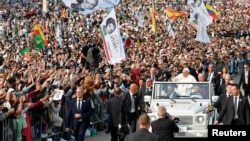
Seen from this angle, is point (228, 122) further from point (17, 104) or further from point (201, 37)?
point (201, 37)

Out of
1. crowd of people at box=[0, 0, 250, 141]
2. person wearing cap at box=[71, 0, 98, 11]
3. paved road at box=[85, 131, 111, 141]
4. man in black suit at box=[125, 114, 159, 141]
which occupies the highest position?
person wearing cap at box=[71, 0, 98, 11]

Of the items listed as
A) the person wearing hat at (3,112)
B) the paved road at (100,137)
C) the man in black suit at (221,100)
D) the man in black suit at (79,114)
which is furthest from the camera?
the paved road at (100,137)

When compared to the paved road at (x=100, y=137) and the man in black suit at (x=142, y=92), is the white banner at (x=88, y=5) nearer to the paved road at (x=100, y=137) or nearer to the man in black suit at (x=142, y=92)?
the man in black suit at (x=142, y=92)

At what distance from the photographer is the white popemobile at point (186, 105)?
687 inches

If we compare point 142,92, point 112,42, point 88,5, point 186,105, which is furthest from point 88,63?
point 186,105

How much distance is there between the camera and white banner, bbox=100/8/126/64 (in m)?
22.2

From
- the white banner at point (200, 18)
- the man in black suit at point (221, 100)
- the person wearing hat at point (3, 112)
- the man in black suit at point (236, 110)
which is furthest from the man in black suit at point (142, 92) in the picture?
the white banner at point (200, 18)

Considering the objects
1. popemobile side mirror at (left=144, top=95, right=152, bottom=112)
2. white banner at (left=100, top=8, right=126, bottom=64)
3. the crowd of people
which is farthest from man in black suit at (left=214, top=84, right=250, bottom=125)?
white banner at (left=100, top=8, right=126, bottom=64)

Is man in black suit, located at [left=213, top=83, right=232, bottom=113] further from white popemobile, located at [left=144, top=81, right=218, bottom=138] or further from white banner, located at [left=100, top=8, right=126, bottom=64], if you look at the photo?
white banner, located at [left=100, top=8, right=126, bottom=64]

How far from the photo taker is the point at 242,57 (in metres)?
42.5

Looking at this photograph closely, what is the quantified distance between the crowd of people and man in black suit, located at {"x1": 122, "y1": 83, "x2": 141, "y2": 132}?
28 mm

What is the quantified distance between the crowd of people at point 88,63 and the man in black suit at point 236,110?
278 centimetres

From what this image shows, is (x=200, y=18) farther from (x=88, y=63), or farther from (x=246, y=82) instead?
(x=246, y=82)

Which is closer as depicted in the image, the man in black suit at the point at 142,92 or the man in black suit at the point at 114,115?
the man in black suit at the point at 114,115
